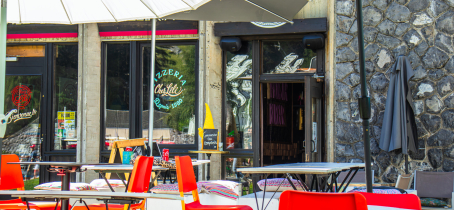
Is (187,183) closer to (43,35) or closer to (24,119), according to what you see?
(24,119)

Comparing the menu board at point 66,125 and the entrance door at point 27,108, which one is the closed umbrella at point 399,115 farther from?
the entrance door at point 27,108

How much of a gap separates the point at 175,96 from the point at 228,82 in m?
1.03

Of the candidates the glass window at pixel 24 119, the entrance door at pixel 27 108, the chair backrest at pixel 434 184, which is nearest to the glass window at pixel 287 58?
the chair backrest at pixel 434 184

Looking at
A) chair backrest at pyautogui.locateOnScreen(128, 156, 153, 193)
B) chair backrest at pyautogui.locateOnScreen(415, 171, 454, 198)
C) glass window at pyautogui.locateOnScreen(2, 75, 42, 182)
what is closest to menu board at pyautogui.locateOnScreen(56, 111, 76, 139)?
glass window at pyautogui.locateOnScreen(2, 75, 42, 182)

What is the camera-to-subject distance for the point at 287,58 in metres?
7.90

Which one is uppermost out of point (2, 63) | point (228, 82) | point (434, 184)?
point (228, 82)

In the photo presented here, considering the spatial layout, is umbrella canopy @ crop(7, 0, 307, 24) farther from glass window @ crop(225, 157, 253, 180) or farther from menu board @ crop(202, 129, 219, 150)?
glass window @ crop(225, 157, 253, 180)

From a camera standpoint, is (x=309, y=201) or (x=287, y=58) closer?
(x=309, y=201)

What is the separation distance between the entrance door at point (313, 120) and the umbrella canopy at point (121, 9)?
8.96 ft

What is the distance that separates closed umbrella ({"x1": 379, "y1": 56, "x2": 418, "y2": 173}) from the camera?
650cm

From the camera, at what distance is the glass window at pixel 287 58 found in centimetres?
785

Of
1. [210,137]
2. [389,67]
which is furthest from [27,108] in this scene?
[389,67]

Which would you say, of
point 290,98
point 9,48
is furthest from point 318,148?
point 9,48

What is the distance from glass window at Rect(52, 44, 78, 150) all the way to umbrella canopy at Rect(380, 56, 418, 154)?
566cm
